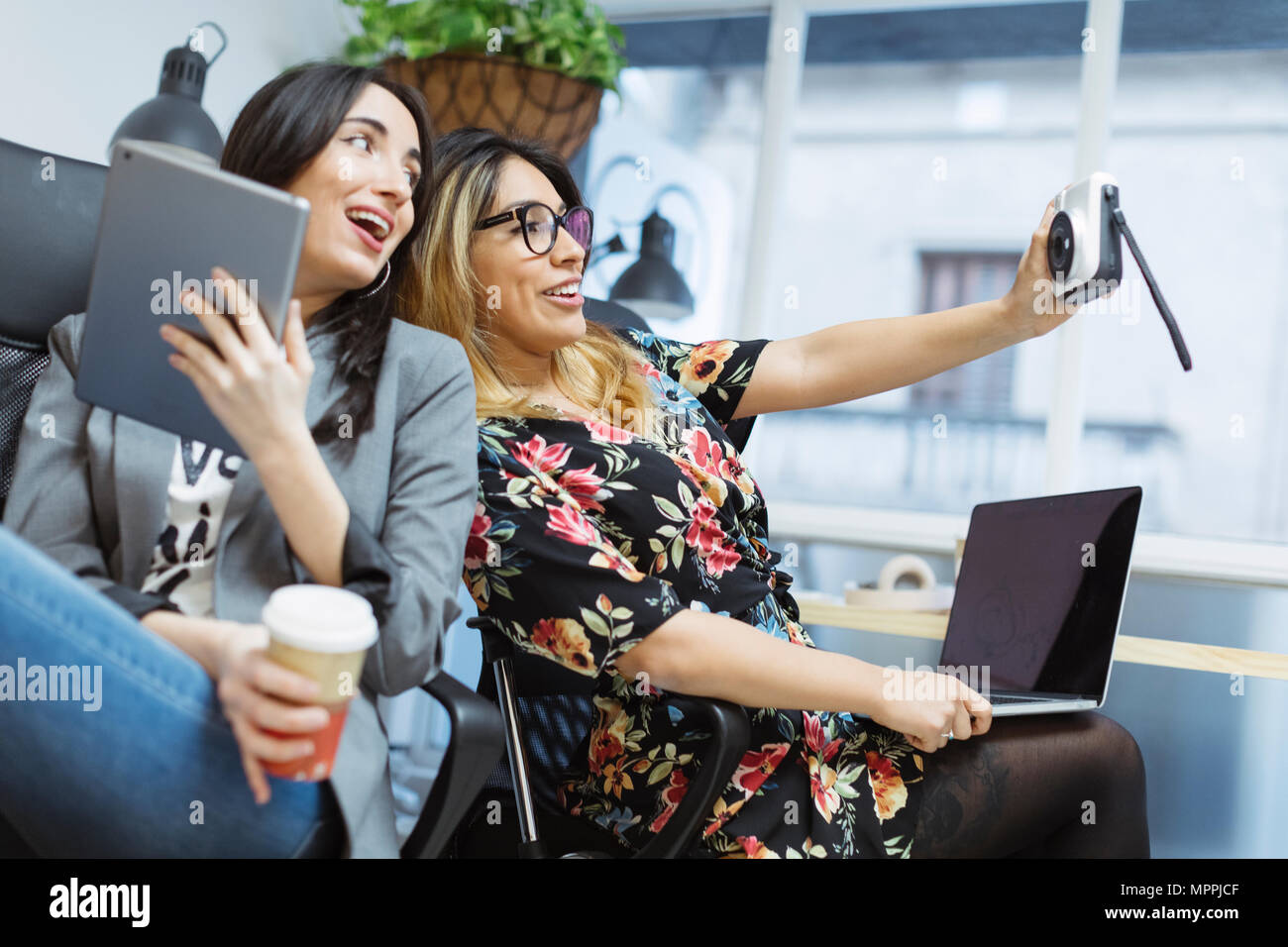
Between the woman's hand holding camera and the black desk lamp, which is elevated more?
the black desk lamp

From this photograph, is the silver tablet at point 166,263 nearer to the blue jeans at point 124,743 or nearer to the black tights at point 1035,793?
the blue jeans at point 124,743

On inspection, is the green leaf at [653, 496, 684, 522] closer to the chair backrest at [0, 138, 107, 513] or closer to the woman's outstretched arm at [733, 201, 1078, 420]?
the woman's outstretched arm at [733, 201, 1078, 420]

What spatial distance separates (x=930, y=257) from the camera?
2967mm

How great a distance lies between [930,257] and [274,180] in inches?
89.1

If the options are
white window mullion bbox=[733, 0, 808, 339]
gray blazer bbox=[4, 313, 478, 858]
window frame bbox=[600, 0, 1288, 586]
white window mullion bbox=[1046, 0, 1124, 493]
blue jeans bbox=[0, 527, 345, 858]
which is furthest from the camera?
white window mullion bbox=[733, 0, 808, 339]

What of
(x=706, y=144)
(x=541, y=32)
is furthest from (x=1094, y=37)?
(x=541, y=32)

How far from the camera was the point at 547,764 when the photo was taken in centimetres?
127

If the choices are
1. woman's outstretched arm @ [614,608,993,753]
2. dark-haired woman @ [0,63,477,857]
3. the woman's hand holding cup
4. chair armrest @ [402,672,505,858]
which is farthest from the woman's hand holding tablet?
woman's outstretched arm @ [614,608,993,753]

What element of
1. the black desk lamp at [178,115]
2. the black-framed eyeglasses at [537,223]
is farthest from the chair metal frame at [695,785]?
the black desk lamp at [178,115]

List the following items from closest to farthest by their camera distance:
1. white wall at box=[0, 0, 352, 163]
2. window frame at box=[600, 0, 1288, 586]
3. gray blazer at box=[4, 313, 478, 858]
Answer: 1. gray blazer at box=[4, 313, 478, 858]
2. white wall at box=[0, 0, 352, 163]
3. window frame at box=[600, 0, 1288, 586]

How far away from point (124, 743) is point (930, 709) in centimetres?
76

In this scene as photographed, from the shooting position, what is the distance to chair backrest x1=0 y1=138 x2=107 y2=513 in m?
1.22

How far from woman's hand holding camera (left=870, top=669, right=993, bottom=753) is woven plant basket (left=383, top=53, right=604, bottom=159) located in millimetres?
1694
